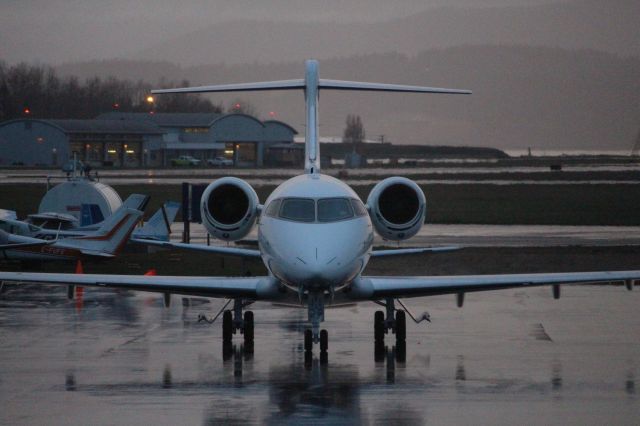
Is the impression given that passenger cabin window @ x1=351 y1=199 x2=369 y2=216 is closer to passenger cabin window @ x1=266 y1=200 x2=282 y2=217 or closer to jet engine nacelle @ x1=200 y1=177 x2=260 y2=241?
passenger cabin window @ x1=266 y1=200 x2=282 y2=217

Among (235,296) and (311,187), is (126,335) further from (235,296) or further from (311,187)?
(311,187)

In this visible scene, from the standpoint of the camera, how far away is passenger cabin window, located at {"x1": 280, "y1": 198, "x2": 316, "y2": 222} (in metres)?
16.5

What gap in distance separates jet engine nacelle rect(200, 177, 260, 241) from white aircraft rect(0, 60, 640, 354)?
0.6 inches

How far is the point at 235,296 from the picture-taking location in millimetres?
17328

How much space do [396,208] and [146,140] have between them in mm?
99337

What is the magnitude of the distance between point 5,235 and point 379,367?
676 inches

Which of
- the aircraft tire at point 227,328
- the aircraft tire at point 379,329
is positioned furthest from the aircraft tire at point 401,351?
the aircraft tire at point 227,328

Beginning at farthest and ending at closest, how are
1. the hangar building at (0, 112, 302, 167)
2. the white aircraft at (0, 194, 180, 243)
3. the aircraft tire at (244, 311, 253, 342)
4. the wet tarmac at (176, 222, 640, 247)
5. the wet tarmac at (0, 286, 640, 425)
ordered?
the hangar building at (0, 112, 302, 167)
the wet tarmac at (176, 222, 640, 247)
the white aircraft at (0, 194, 180, 243)
the aircraft tire at (244, 311, 253, 342)
the wet tarmac at (0, 286, 640, 425)

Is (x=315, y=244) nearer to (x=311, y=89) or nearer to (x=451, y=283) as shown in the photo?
(x=451, y=283)

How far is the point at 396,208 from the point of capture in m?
18.8

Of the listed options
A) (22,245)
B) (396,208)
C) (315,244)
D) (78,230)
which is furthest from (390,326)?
(78,230)

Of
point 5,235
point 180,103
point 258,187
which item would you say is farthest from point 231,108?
point 5,235

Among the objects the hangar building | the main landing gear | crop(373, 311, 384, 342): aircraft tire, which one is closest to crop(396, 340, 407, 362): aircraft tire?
the main landing gear

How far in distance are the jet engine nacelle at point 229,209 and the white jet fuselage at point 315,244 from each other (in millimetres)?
1215
